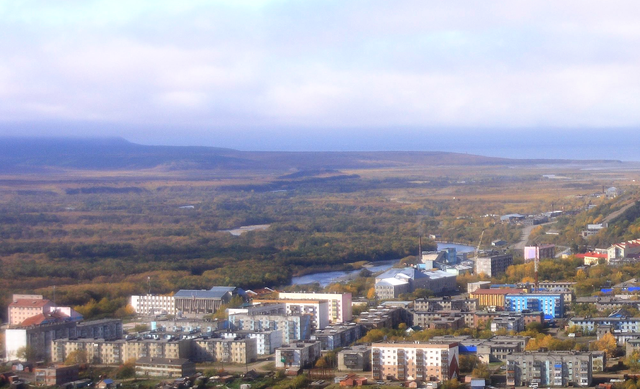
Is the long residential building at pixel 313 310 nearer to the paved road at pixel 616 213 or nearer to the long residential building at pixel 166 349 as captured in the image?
the long residential building at pixel 166 349

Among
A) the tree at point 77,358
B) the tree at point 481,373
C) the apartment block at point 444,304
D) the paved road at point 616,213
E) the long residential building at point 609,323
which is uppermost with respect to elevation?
the paved road at point 616,213

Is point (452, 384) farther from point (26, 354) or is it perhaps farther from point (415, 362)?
point (26, 354)

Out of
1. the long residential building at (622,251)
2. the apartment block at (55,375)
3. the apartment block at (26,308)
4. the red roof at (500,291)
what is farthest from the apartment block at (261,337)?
the long residential building at (622,251)

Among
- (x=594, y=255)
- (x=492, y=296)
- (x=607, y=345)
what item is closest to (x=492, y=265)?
(x=594, y=255)

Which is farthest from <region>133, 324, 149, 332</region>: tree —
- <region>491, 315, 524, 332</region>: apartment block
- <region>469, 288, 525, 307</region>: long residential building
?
<region>469, 288, 525, 307</region>: long residential building

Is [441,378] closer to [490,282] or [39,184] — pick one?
[490,282]

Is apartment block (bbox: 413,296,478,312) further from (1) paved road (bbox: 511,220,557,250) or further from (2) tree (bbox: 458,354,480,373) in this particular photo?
(1) paved road (bbox: 511,220,557,250)

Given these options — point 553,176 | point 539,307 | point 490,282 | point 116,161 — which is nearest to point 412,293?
point 490,282
